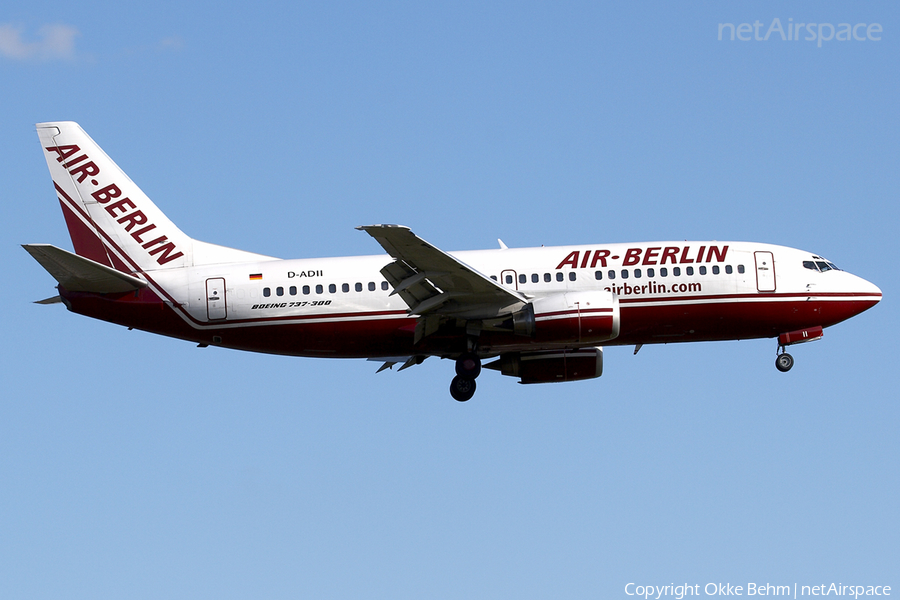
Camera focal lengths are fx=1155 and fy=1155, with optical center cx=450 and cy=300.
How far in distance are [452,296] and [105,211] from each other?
42.8 feet

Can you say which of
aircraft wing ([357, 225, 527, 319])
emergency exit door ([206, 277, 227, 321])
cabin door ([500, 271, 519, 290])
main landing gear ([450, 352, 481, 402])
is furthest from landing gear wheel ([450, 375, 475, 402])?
emergency exit door ([206, 277, 227, 321])

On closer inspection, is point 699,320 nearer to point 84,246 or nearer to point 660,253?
point 660,253

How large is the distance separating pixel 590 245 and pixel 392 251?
7988 mm

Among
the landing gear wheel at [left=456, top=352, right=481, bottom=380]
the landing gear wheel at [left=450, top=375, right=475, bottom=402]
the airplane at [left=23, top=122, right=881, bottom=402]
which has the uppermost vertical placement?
the airplane at [left=23, top=122, right=881, bottom=402]

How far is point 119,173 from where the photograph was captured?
41562mm

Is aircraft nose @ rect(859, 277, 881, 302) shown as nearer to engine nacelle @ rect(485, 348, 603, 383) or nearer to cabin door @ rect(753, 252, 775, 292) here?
cabin door @ rect(753, 252, 775, 292)

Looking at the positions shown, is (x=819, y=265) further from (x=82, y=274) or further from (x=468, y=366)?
(x=82, y=274)

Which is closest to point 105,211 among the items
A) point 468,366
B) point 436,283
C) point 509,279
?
point 436,283

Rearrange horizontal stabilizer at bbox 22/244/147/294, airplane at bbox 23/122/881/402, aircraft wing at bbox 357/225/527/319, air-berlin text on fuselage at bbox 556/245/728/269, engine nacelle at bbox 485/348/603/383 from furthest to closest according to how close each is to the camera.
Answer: engine nacelle at bbox 485/348/603/383
air-berlin text on fuselage at bbox 556/245/728/269
airplane at bbox 23/122/881/402
horizontal stabilizer at bbox 22/244/147/294
aircraft wing at bbox 357/225/527/319

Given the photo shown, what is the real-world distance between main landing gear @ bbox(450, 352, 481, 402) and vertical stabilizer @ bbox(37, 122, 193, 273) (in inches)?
398

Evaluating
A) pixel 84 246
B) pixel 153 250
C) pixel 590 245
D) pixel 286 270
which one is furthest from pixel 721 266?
pixel 84 246

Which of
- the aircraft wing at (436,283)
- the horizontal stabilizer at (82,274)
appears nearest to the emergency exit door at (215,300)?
the horizontal stabilizer at (82,274)

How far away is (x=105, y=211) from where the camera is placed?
40.8 metres

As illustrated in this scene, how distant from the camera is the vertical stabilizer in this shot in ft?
132
